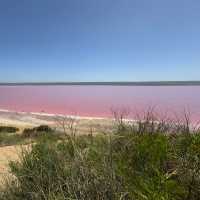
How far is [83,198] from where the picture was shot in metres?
2.94

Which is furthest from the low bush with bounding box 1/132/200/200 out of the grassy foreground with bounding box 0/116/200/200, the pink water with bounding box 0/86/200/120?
the pink water with bounding box 0/86/200/120

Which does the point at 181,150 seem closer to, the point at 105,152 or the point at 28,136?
the point at 105,152

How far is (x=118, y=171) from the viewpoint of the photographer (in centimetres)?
310

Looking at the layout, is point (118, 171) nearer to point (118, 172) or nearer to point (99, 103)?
point (118, 172)

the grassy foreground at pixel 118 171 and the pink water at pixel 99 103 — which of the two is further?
the pink water at pixel 99 103

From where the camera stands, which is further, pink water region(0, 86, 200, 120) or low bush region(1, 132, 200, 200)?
pink water region(0, 86, 200, 120)

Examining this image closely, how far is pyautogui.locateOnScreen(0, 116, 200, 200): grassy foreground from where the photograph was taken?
2.86 metres

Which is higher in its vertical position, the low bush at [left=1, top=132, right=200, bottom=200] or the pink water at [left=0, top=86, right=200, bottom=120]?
the low bush at [left=1, top=132, right=200, bottom=200]

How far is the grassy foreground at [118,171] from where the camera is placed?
286 cm

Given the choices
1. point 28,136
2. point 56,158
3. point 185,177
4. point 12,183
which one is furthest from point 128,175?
point 28,136

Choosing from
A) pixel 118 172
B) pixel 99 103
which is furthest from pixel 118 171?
pixel 99 103

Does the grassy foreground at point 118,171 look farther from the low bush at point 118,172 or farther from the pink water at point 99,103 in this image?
the pink water at point 99,103

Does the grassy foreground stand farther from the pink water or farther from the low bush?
the pink water

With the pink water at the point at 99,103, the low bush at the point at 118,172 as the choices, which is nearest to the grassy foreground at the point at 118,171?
the low bush at the point at 118,172
